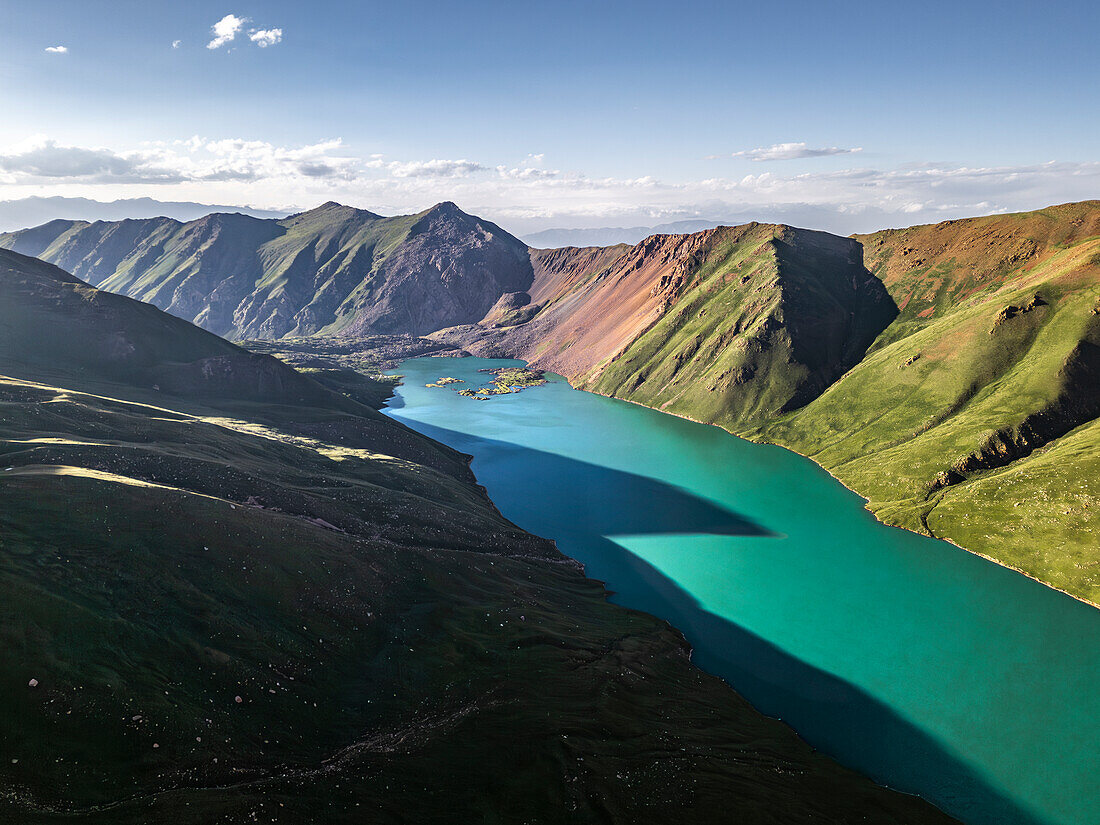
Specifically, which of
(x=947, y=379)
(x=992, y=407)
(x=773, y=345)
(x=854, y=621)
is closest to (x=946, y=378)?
(x=947, y=379)

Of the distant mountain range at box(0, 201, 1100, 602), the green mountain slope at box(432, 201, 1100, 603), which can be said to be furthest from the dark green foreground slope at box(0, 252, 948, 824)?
the distant mountain range at box(0, 201, 1100, 602)

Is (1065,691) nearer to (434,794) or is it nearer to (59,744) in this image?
(434,794)

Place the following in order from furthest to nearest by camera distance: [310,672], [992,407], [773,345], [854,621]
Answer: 1. [773,345]
2. [992,407]
3. [854,621]
4. [310,672]

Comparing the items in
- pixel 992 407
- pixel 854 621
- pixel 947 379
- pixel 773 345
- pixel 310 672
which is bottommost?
pixel 854 621

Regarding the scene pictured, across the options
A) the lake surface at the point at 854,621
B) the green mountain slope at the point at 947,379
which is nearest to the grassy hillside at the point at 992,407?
the green mountain slope at the point at 947,379

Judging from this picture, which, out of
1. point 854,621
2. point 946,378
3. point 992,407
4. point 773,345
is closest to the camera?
point 854,621

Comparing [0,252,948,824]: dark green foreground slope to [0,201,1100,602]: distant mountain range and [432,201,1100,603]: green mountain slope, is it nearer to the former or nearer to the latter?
[432,201,1100,603]: green mountain slope

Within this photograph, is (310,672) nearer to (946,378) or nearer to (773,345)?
(946,378)
